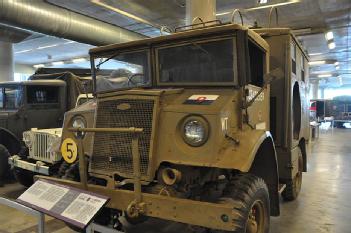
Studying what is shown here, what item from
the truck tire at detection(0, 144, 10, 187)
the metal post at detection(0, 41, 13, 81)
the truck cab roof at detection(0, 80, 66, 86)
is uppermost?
the metal post at detection(0, 41, 13, 81)

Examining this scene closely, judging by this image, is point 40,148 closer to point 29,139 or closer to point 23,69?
point 29,139

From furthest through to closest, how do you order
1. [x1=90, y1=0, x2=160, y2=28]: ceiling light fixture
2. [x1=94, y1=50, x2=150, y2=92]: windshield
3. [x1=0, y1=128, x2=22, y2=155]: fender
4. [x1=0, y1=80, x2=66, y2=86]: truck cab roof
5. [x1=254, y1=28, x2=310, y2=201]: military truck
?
[x1=90, y1=0, x2=160, y2=28]: ceiling light fixture, [x1=0, y1=80, x2=66, y2=86]: truck cab roof, [x1=0, y1=128, x2=22, y2=155]: fender, [x1=254, y1=28, x2=310, y2=201]: military truck, [x1=94, y1=50, x2=150, y2=92]: windshield

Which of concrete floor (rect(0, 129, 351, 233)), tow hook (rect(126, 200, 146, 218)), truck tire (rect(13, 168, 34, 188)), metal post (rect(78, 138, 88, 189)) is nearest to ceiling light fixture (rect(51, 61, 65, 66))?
concrete floor (rect(0, 129, 351, 233))

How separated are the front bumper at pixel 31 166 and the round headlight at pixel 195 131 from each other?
288 cm

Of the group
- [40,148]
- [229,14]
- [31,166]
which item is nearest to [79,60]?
[229,14]

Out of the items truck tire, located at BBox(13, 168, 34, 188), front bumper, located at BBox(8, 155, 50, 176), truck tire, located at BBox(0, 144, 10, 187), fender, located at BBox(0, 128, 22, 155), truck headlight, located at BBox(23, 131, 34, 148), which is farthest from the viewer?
fender, located at BBox(0, 128, 22, 155)

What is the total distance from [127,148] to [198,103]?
0.70 meters

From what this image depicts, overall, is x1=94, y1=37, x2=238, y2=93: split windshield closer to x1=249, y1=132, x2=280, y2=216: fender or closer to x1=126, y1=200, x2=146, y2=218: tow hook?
x1=249, y1=132, x2=280, y2=216: fender

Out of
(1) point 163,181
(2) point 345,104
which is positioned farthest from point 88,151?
(2) point 345,104

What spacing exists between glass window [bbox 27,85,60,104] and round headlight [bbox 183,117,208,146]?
5.23 metres

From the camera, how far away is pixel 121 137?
297cm

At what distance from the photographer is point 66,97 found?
24.9 ft

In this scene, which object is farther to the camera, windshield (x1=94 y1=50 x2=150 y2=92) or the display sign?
windshield (x1=94 y1=50 x2=150 y2=92)

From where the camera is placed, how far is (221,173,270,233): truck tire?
2.52 meters
